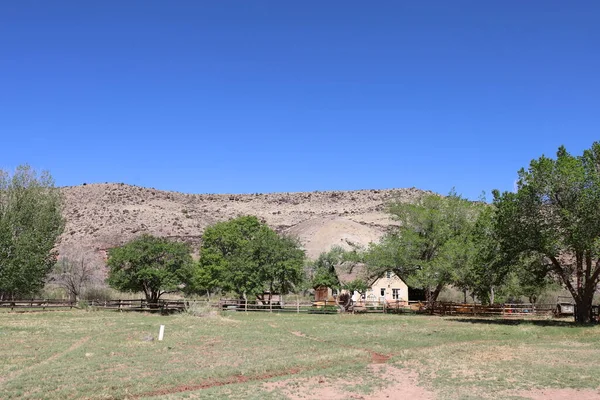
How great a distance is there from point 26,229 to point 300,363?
40601 millimetres

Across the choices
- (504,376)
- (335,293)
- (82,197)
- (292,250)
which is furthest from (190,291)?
(82,197)

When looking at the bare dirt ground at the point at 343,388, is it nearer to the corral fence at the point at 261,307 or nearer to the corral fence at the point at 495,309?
the corral fence at the point at 495,309

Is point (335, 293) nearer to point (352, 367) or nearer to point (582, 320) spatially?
point (582, 320)

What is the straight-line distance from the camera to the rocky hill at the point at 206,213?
310 feet

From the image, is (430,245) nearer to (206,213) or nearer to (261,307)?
(261,307)

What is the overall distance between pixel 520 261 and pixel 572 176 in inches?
286

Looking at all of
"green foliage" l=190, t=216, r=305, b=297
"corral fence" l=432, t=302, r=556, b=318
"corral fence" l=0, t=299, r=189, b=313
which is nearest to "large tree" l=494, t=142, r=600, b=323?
"corral fence" l=432, t=302, r=556, b=318

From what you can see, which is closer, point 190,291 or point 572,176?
point 572,176

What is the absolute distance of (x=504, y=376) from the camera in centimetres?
1622

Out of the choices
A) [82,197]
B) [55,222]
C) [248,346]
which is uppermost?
[82,197]

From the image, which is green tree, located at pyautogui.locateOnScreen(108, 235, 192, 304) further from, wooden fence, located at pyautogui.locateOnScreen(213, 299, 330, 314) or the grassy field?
the grassy field

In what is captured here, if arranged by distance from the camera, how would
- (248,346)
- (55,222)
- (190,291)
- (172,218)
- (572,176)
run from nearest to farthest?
1. (248,346)
2. (572,176)
3. (55,222)
4. (190,291)
5. (172,218)

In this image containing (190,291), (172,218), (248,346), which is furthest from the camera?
(172,218)

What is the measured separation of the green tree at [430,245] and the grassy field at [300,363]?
14.2m
